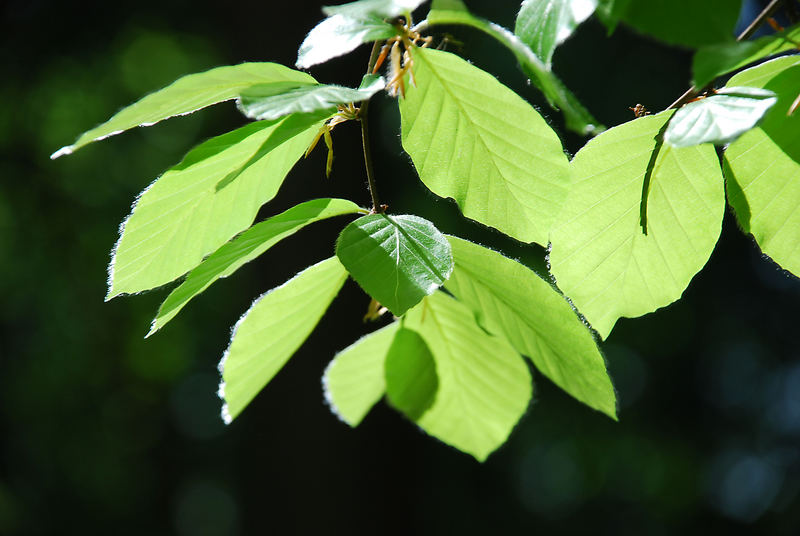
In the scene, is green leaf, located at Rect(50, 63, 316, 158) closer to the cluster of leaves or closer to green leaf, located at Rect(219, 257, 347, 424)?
the cluster of leaves

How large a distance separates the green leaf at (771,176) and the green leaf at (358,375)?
32cm

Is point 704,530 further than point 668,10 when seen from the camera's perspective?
Yes

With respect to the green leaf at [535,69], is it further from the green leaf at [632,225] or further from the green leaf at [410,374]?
the green leaf at [410,374]

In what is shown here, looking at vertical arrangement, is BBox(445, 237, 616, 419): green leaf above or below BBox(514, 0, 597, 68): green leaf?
below

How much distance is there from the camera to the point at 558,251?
0.51 metres

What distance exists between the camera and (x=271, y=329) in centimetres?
55

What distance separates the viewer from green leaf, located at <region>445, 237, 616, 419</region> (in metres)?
0.50

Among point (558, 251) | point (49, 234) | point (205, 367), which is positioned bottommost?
point (205, 367)

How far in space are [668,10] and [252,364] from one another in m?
0.38

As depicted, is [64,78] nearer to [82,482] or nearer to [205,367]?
[205,367]

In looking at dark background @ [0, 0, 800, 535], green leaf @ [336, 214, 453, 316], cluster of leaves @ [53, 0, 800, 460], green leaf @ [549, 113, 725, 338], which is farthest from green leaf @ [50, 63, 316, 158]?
dark background @ [0, 0, 800, 535]

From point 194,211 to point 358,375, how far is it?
0.98 feet

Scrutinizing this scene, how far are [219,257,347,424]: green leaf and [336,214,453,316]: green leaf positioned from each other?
84 millimetres

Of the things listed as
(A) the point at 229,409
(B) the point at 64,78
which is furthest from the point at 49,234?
(A) the point at 229,409
